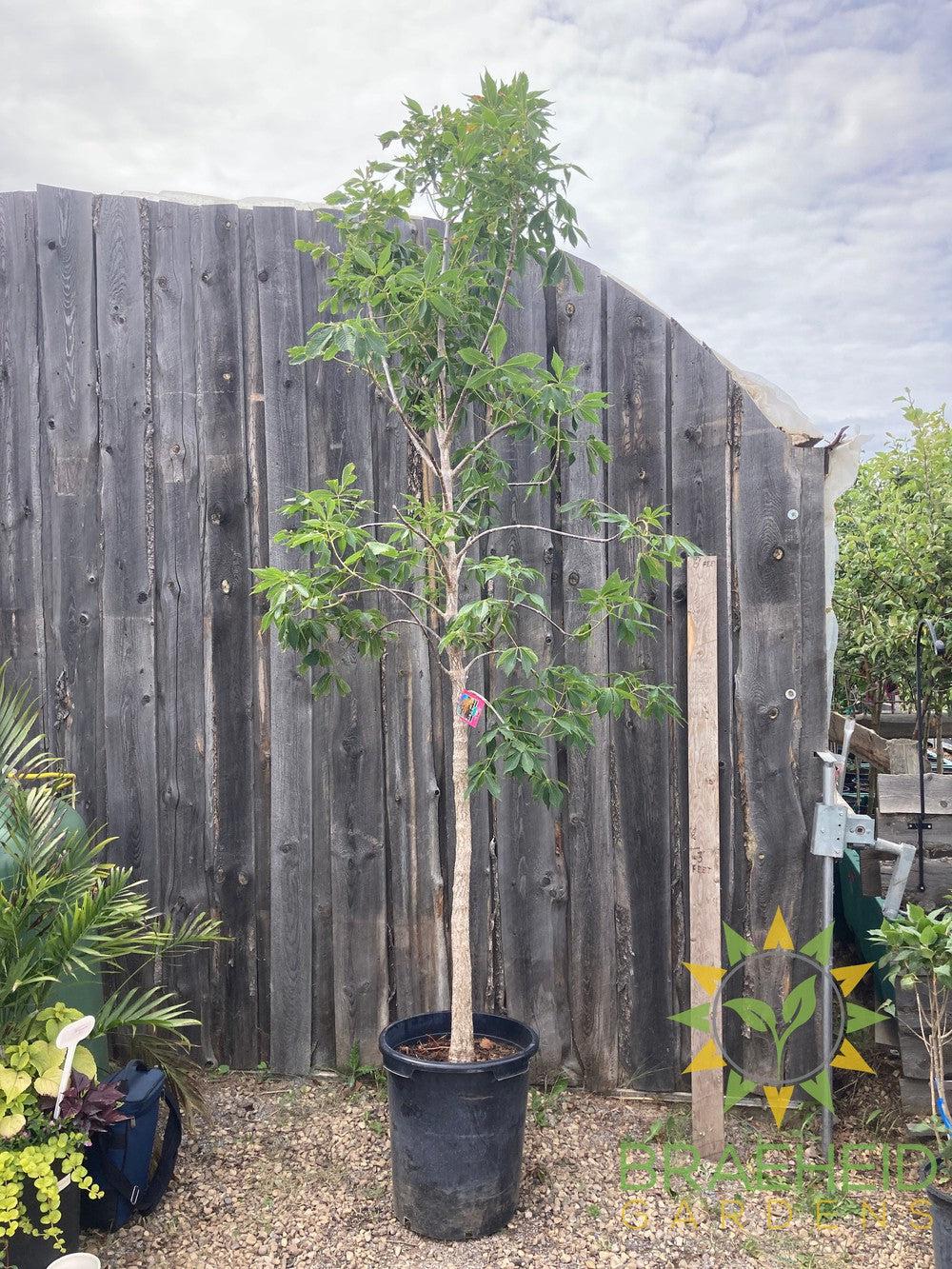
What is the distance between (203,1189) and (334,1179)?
32 centimetres

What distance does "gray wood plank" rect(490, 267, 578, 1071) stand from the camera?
2.62 meters

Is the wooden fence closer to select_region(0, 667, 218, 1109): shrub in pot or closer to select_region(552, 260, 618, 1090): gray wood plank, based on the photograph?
select_region(552, 260, 618, 1090): gray wood plank

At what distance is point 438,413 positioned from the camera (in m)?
2.19

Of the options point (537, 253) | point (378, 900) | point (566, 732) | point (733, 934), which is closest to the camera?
point (566, 732)

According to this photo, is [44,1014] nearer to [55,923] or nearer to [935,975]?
[55,923]

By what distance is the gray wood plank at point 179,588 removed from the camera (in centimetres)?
276

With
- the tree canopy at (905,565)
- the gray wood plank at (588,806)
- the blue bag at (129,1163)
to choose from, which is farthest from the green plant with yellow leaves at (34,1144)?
the tree canopy at (905,565)

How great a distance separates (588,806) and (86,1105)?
144cm

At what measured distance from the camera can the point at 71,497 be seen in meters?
2.80

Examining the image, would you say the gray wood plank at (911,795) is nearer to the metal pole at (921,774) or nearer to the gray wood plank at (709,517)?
the metal pole at (921,774)

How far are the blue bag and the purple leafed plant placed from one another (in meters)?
0.14

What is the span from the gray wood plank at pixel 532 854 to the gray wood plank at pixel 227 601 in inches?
30.8

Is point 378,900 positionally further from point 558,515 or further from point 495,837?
point 558,515

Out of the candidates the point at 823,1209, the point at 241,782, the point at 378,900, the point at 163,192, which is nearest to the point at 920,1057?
the point at 823,1209
